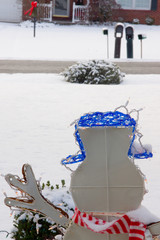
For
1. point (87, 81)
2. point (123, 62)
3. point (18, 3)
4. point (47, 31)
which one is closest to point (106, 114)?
point (87, 81)

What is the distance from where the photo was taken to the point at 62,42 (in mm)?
25781

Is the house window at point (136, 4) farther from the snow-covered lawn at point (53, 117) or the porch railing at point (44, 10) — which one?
the snow-covered lawn at point (53, 117)

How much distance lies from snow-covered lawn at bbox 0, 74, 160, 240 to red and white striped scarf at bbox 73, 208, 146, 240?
7.42 ft

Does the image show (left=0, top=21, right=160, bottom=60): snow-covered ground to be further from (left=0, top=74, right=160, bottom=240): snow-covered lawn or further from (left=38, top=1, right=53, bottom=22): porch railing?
(left=0, top=74, right=160, bottom=240): snow-covered lawn

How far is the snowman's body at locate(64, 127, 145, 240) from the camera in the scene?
243 cm

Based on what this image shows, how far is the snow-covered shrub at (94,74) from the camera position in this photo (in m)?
14.1

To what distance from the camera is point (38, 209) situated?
101 inches

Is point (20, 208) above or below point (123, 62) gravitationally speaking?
above

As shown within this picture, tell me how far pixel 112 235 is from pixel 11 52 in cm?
2018

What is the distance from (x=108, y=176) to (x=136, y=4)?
31.3 meters

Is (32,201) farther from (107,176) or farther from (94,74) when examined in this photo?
(94,74)

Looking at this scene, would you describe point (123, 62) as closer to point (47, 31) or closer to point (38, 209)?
point (47, 31)

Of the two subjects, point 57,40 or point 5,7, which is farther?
point 5,7

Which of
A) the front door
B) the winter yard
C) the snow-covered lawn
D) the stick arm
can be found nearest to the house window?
the front door
